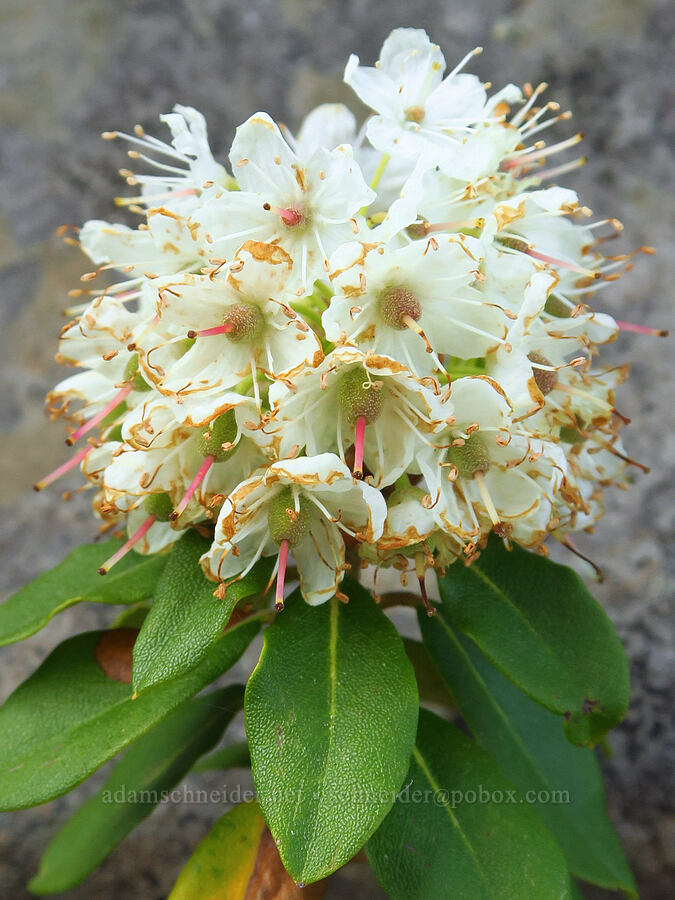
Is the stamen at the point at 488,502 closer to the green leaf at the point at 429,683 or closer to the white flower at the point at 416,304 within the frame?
the white flower at the point at 416,304

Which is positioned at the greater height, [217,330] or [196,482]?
[217,330]

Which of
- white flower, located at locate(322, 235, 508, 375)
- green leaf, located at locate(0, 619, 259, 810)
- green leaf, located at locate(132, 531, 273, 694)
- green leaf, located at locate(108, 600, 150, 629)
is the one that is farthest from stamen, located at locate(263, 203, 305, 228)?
green leaf, located at locate(108, 600, 150, 629)

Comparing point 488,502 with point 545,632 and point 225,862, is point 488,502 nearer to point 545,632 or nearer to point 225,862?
point 545,632

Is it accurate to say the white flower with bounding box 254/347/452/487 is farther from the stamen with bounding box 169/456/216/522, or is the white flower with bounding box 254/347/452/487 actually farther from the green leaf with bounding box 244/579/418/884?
the green leaf with bounding box 244/579/418/884

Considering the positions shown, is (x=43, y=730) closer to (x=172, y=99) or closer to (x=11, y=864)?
(x=11, y=864)

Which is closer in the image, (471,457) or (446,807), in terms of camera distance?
(471,457)

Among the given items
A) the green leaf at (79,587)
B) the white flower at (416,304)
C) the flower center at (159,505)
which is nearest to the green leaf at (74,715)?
the green leaf at (79,587)

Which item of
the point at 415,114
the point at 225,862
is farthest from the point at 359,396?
the point at 225,862

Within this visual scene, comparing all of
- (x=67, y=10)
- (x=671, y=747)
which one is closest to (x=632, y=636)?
(x=671, y=747)
